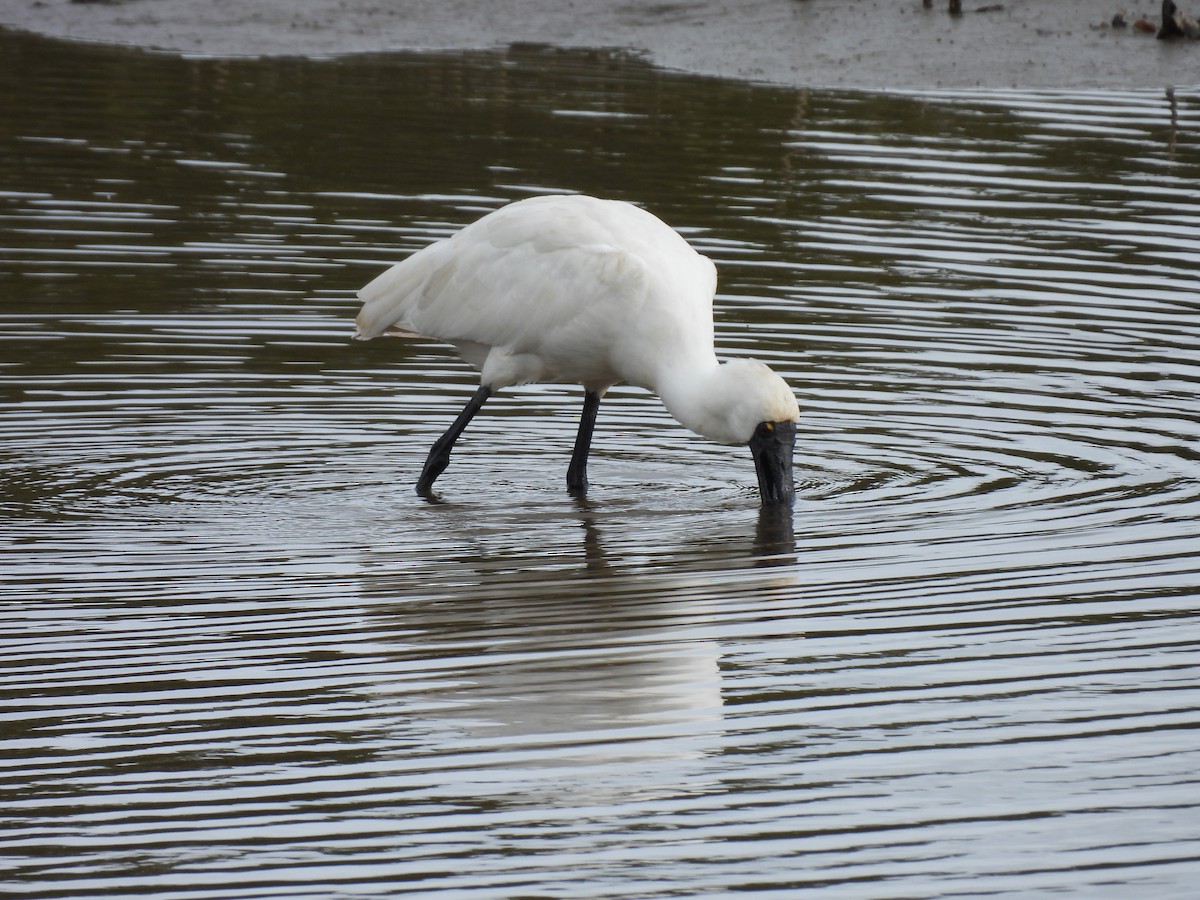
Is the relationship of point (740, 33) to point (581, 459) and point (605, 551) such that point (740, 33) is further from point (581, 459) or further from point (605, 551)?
point (605, 551)

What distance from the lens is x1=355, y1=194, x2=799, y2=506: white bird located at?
9109mm

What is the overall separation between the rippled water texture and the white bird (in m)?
0.37

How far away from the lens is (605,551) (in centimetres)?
865

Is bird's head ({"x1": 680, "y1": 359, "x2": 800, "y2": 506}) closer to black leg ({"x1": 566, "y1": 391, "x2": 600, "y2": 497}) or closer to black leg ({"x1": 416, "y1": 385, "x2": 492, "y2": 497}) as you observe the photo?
black leg ({"x1": 566, "y1": 391, "x2": 600, "y2": 497})

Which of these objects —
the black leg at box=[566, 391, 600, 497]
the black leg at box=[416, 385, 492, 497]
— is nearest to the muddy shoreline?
the black leg at box=[566, 391, 600, 497]

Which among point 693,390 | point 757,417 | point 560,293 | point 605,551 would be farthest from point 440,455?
point 757,417

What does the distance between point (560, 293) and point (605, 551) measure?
57.8 inches

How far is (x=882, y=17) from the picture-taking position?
25062 mm

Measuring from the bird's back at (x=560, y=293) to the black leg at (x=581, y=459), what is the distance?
0.64ft

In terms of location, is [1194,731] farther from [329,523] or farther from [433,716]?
[329,523]

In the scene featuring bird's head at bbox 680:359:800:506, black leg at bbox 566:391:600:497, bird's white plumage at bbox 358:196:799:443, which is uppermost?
bird's white plumage at bbox 358:196:799:443

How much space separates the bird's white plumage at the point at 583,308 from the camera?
9156 millimetres

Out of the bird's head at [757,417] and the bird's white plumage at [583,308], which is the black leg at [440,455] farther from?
the bird's head at [757,417]

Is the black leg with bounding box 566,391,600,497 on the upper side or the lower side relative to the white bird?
lower
